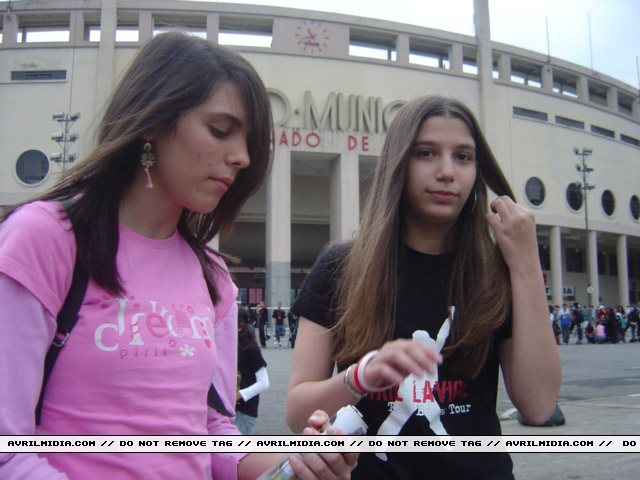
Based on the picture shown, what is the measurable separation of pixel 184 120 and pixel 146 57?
268 millimetres

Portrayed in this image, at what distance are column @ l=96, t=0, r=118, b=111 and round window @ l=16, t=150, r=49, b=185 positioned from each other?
4185 millimetres

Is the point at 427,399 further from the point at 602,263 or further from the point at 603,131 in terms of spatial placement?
the point at 602,263

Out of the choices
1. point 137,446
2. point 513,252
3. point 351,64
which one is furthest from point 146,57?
point 351,64

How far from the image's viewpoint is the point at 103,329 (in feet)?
4.28

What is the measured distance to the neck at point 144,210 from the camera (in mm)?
1538

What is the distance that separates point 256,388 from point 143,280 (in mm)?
3608

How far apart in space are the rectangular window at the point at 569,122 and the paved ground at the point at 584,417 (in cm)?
2607

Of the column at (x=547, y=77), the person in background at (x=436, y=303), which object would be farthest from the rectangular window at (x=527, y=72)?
the person in background at (x=436, y=303)

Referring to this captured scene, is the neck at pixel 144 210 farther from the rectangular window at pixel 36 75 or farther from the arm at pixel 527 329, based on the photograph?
the rectangular window at pixel 36 75

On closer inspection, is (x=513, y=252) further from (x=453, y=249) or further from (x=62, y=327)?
(x=62, y=327)

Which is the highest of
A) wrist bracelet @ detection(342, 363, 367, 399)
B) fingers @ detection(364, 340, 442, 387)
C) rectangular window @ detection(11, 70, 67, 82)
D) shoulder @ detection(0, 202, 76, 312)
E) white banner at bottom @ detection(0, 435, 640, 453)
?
rectangular window @ detection(11, 70, 67, 82)

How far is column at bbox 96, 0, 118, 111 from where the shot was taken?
90.6 ft

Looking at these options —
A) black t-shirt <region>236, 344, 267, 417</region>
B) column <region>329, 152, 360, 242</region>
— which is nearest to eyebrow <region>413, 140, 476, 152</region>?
black t-shirt <region>236, 344, 267, 417</region>

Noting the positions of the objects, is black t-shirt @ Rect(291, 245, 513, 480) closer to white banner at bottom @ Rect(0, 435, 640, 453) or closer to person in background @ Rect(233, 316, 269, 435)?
white banner at bottom @ Rect(0, 435, 640, 453)
